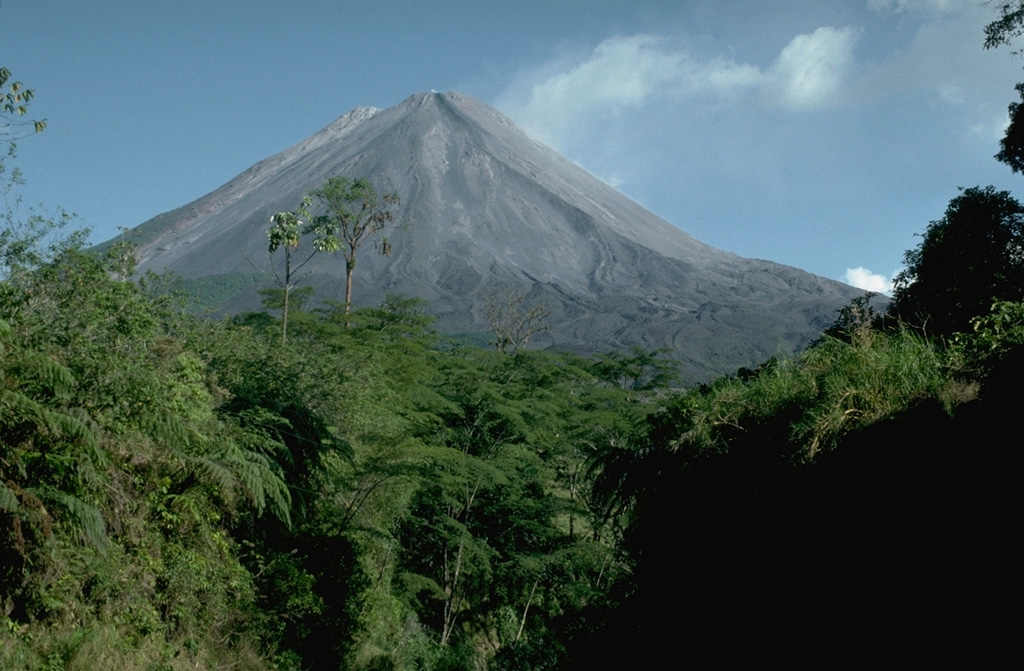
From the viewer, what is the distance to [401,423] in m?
16.6

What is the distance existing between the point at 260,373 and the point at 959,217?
11961mm

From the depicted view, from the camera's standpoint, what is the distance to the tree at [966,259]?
10.9 meters

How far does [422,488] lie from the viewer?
18.4 m

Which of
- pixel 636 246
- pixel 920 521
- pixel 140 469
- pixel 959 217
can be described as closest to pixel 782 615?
pixel 920 521

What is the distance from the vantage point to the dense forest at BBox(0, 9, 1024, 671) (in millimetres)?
3447

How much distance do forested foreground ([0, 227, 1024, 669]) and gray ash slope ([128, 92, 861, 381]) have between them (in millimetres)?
116506

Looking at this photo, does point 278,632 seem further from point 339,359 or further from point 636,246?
point 636,246

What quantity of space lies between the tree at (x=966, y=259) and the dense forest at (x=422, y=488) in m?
0.05

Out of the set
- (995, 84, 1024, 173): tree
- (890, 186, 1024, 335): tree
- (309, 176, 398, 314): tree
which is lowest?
(890, 186, 1024, 335): tree

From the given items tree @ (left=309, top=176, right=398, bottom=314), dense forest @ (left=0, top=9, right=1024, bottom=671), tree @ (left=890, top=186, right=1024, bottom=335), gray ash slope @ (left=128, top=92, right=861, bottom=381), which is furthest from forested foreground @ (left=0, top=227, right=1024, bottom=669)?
gray ash slope @ (left=128, top=92, right=861, bottom=381)

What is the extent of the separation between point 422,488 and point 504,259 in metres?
152

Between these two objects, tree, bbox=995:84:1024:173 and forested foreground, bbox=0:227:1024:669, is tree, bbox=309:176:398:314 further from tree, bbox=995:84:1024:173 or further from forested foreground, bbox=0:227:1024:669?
tree, bbox=995:84:1024:173

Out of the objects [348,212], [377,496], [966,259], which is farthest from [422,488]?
[348,212]

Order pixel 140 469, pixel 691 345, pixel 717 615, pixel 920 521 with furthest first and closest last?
pixel 691 345
pixel 140 469
pixel 717 615
pixel 920 521
